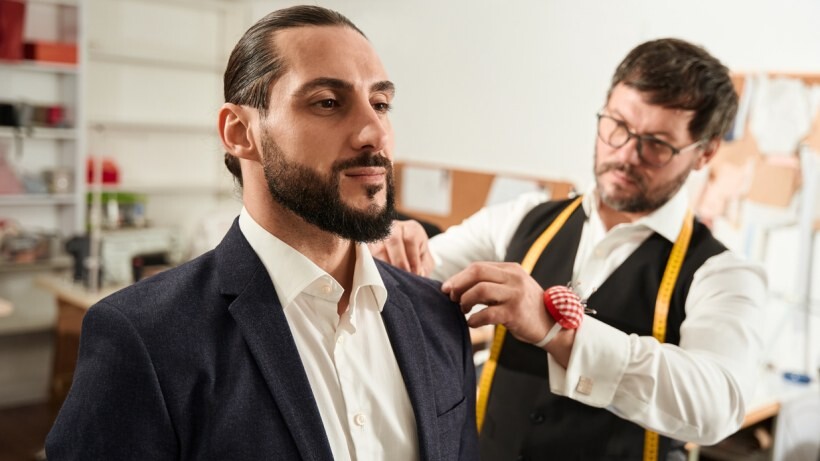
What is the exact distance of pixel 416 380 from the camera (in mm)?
1170

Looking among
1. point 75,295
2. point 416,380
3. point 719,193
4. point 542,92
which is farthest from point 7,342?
point 416,380

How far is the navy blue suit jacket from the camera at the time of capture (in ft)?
3.04

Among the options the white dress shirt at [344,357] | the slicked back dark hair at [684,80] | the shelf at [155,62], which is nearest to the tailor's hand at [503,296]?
the white dress shirt at [344,357]

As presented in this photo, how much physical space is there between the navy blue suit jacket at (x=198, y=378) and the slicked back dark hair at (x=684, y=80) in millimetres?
815

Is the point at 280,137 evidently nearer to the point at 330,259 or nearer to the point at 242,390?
the point at 330,259

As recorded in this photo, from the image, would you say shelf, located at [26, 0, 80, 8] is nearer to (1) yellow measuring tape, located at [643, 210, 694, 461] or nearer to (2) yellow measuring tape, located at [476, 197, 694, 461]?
(2) yellow measuring tape, located at [476, 197, 694, 461]

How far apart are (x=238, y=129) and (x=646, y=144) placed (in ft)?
2.80

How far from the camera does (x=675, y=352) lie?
1406 mm

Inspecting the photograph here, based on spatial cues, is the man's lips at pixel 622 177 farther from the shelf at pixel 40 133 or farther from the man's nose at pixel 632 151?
→ the shelf at pixel 40 133

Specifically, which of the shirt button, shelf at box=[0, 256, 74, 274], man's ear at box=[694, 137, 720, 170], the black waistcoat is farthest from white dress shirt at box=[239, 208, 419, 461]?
shelf at box=[0, 256, 74, 274]

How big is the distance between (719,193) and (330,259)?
9.21 ft

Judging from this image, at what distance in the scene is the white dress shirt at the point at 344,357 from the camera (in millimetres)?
1095

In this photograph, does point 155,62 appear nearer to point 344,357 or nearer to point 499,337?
point 499,337

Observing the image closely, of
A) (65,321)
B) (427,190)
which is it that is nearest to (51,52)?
(65,321)
